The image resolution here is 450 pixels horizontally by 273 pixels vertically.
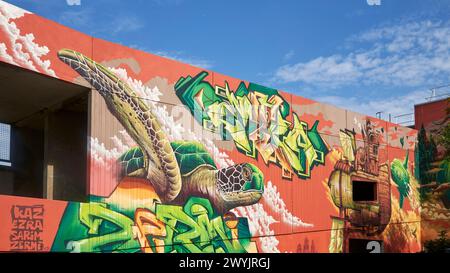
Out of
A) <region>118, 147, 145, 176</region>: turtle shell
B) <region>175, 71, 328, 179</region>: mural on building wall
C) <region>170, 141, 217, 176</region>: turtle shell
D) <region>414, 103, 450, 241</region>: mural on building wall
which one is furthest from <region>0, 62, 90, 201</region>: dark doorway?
<region>414, 103, 450, 241</region>: mural on building wall

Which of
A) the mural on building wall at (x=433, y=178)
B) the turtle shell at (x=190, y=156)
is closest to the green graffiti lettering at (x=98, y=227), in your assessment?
the turtle shell at (x=190, y=156)

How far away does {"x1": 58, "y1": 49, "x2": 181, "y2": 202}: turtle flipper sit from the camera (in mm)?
18266

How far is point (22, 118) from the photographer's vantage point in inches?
925

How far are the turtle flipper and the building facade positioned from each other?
43mm

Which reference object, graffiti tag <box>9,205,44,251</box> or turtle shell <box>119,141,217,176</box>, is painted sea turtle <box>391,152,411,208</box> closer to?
turtle shell <box>119,141,217,176</box>

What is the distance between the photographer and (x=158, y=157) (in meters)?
20.3

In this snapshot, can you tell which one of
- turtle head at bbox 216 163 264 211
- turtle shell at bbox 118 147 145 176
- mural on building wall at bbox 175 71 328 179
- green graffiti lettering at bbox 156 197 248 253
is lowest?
green graffiti lettering at bbox 156 197 248 253

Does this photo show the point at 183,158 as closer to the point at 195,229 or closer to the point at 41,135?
the point at 195,229

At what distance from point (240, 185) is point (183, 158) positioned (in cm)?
Answer: 338

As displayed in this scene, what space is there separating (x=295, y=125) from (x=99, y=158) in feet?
37.8

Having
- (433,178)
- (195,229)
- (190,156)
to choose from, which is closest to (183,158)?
(190,156)
